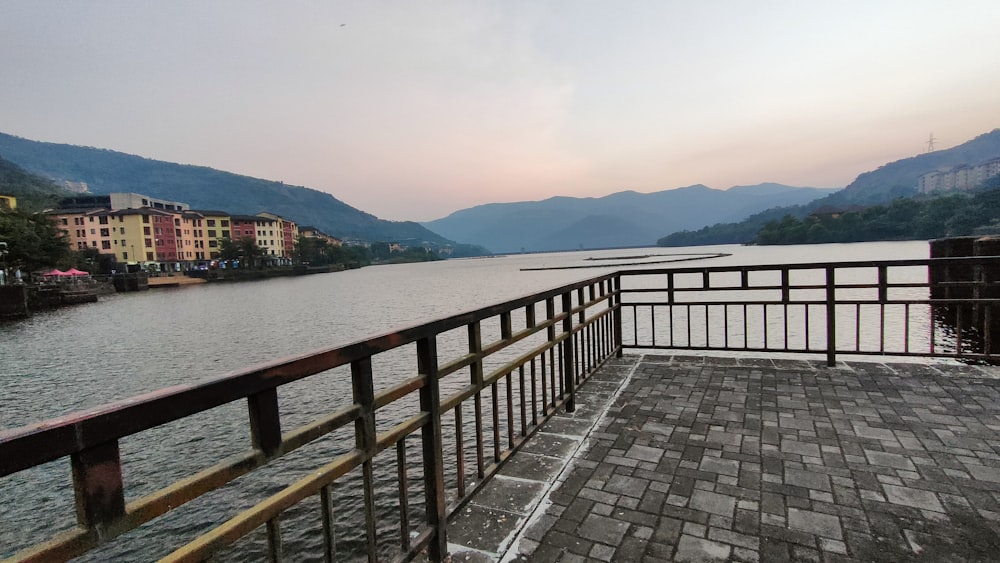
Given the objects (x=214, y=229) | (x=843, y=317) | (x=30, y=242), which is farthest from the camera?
(x=214, y=229)

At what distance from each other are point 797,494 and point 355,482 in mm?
5376

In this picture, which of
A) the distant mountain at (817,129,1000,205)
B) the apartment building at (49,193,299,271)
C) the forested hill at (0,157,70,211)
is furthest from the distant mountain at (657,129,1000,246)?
the forested hill at (0,157,70,211)

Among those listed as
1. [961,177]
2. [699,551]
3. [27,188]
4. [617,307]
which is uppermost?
[27,188]

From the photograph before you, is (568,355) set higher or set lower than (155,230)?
lower

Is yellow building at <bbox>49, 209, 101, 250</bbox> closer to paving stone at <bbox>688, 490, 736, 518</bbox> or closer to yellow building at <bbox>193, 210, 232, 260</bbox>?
yellow building at <bbox>193, 210, 232, 260</bbox>

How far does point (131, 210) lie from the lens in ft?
240

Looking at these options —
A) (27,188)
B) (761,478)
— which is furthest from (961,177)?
(27,188)

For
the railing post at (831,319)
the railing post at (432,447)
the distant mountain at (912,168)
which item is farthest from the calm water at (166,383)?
the distant mountain at (912,168)

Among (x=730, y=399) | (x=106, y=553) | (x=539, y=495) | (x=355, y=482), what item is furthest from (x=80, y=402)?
(x=730, y=399)

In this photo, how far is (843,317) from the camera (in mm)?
16266

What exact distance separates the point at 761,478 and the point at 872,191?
214 meters

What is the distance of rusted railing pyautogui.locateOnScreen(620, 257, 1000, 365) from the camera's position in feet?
15.5

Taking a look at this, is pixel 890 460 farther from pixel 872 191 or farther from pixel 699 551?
pixel 872 191

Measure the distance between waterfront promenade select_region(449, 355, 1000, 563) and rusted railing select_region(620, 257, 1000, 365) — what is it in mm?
767
